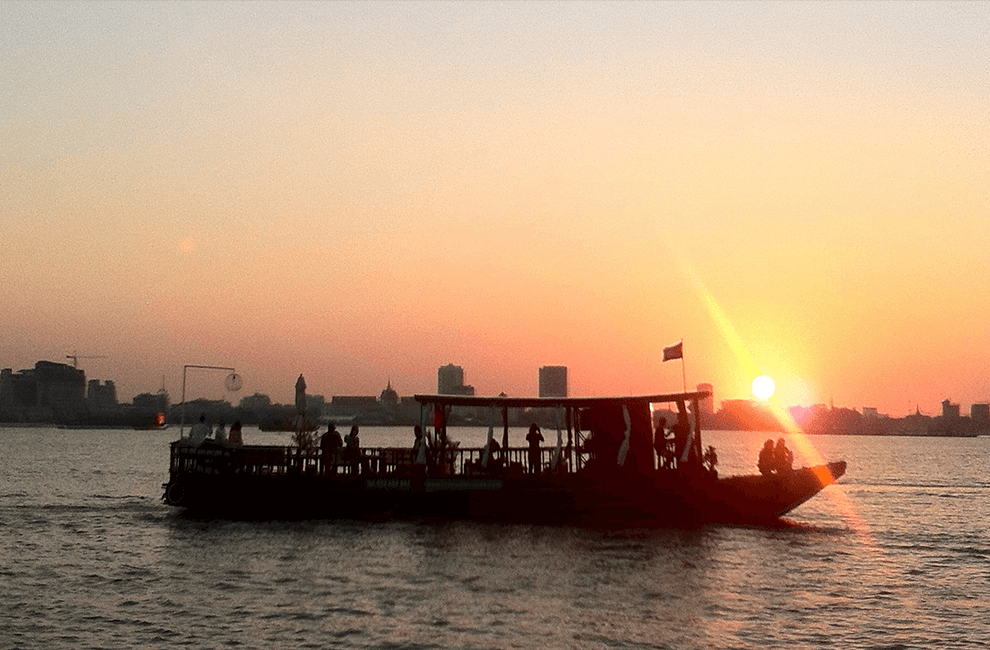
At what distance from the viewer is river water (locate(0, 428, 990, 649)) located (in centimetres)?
1872

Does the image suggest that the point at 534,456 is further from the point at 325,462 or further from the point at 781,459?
the point at 781,459

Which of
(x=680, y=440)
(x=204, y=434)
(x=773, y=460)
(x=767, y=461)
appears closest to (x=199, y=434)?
(x=204, y=434)

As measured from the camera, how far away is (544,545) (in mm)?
28953

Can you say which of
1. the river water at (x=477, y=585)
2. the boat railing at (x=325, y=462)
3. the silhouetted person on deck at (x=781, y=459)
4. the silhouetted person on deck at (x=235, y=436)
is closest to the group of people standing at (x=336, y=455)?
the boat railing at (x=325, y=462)

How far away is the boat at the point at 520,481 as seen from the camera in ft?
109

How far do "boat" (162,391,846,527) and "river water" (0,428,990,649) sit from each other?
0.91 m

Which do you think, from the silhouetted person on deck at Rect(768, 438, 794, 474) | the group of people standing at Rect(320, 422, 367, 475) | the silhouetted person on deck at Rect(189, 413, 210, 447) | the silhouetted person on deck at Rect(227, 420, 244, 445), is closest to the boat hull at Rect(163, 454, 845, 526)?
the group of people standing at Rect(320, 422, 367, 475)

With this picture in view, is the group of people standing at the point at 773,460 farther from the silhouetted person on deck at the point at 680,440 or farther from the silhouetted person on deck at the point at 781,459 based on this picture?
the silhouetted person on deck at the point at 680,440

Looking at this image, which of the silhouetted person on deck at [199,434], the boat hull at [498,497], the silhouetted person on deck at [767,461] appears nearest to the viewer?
the boat hull at [498,497]

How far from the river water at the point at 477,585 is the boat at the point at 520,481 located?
2.99ft

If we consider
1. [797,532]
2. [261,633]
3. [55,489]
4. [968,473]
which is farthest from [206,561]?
[968,473]

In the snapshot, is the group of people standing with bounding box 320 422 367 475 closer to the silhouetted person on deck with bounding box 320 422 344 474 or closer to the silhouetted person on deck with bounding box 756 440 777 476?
the silhouetted person on deck with bounding box 320 422 344 474

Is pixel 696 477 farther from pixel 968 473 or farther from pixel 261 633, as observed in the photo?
pixel 968 473

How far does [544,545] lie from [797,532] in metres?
10.4
